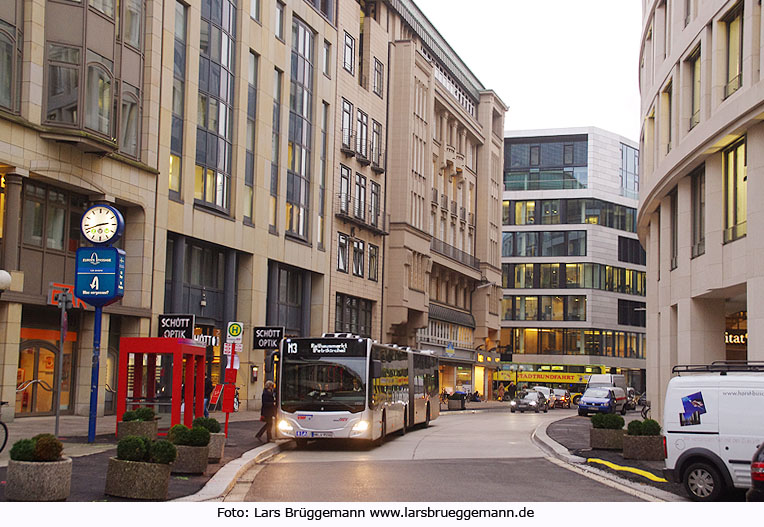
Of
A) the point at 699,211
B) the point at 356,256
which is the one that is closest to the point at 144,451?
the point at 699,211

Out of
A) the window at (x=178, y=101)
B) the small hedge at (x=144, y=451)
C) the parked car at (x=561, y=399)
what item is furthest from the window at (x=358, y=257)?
the small hedge at (x=144, y=451)

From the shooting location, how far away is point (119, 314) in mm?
34594

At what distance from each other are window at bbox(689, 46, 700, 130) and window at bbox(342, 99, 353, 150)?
82.9ft

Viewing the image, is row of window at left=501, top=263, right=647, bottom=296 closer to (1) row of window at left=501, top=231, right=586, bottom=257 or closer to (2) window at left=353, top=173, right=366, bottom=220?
(1) row of window at left=501, top=231, right=586, bottom=257

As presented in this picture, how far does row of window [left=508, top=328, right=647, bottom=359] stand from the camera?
104 meters

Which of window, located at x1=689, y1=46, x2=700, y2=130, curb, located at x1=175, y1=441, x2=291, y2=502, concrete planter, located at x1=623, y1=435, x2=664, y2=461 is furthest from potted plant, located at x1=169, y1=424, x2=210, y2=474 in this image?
window, located at x1=689, y1=46, x2=700, y2=130

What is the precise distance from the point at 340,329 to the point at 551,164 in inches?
2462

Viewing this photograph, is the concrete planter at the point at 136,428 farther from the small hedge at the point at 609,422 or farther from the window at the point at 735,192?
the window at the point at 735,192

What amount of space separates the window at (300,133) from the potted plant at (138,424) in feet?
89.7

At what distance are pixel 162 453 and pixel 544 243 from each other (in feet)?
316

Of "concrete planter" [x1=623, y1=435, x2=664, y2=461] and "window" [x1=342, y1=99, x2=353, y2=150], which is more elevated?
"window" [x1=342, y1=99, x2=353, y2=150]

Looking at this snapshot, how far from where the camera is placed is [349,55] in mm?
Result: 56781

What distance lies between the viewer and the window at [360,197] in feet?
188

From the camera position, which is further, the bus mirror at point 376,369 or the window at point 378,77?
the window at point 378,77
